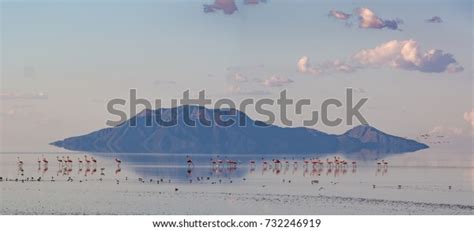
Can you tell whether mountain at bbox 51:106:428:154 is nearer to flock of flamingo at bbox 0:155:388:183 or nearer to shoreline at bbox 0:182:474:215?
flock of flamingo at bbox 0:155:388:183

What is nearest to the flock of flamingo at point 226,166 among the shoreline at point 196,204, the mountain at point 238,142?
the shoreline at point 196,204

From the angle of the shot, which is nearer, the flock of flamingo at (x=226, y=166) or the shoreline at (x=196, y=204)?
the shoreline at (x=196, y=204)

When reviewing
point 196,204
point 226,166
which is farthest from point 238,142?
point 196,204

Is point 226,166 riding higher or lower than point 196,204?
higher

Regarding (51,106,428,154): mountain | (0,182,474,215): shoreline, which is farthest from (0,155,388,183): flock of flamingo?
(51,106,428,154): mountain

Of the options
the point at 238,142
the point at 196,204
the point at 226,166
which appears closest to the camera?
the point at 196,204

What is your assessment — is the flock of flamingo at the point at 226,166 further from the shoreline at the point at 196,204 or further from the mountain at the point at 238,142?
the mountain at the point at 238,142

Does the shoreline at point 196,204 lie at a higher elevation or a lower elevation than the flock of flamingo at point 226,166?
lower

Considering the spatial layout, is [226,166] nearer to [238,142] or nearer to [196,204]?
[196,204]
